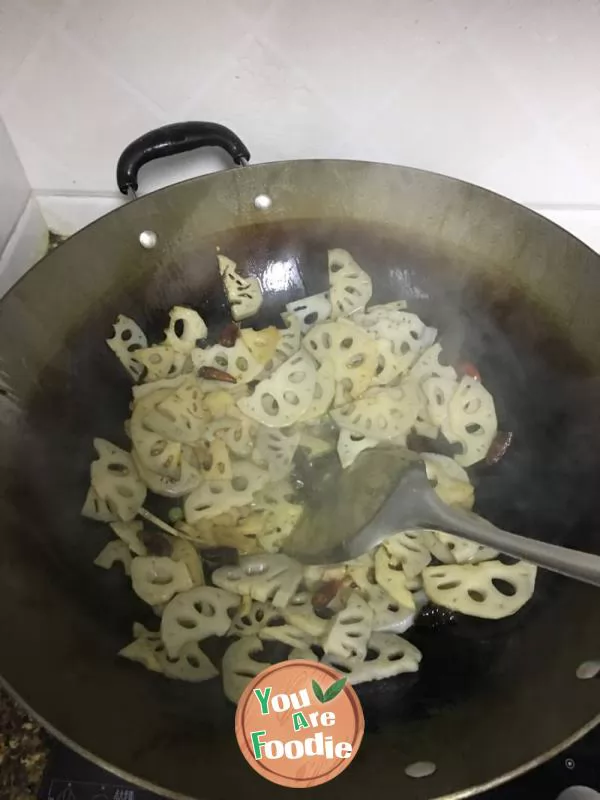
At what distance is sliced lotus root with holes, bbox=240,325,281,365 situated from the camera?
2.98 feet

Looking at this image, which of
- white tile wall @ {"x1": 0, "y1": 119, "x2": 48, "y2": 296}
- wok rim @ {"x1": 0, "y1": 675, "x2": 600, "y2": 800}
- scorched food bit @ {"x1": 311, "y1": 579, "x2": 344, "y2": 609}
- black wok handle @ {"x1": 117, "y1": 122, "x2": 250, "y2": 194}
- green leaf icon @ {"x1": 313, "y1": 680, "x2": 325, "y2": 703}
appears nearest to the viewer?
wok rim @ {"x1": 0, "y1": 675, "x2": 600, "y2": 800}

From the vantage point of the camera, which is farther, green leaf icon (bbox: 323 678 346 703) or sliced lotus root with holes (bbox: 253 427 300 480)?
sliced lotus root with holes (bbox: 253 427 300 480)

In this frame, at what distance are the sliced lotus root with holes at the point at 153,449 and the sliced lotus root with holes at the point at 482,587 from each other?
307mm

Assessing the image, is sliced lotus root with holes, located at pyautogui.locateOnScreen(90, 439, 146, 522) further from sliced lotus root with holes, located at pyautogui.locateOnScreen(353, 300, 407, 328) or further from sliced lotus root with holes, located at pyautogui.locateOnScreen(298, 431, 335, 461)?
sliced lotus root with holes, located at pyautogui.locateOnScreen(353, 300, 407, 328)

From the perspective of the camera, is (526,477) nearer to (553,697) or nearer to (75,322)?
(553,697)

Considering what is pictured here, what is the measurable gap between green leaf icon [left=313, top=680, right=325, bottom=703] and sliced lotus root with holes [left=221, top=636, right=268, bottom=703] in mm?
58

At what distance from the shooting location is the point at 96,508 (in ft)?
2.56

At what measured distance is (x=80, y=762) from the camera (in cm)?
70

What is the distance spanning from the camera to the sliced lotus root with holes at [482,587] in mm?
722

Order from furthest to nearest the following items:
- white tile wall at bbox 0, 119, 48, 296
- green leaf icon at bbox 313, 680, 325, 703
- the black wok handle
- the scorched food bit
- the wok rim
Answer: white tile wall at bbox 0, 119, 48, 296 < the black wok handle < the scorched food bit < green leaf icon at bbox 313, 680, 325, 703 < the wok rim

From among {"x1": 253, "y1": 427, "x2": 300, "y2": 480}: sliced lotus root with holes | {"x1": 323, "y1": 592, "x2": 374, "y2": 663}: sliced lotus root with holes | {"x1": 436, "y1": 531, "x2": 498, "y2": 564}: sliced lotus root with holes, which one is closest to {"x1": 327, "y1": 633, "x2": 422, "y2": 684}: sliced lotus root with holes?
{"x1": 323, "y1": 592, "x2": 374, "y2": 663}: sliced lotus root with holes

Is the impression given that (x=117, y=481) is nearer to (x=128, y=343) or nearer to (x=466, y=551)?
(x=128, y=343)

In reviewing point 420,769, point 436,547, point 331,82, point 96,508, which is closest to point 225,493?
point 96,508

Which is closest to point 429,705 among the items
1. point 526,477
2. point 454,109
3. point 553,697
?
point 553,697
